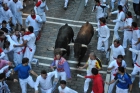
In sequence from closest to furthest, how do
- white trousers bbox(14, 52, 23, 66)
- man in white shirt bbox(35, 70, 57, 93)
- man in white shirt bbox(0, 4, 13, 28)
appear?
1. man in white shirt bbox(35, 70, 57, 93)
2. white trousers bbox(14, 52, 23, 66)
3. man in white shirt bbox(0, 4, 13, 28)

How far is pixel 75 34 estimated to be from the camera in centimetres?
1631

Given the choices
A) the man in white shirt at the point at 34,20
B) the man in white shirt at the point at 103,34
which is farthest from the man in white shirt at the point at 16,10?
the man in white shirt at the point at 103,34

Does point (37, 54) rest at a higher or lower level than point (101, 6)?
lower

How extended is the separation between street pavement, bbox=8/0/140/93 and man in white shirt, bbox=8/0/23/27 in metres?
1.36

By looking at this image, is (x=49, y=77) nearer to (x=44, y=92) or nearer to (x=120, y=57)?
(x=44, y=92)

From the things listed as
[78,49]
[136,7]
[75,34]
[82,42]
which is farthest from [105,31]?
[136,7]

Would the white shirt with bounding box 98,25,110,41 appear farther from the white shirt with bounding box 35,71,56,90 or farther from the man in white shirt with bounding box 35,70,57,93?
the white shirt with bounding box 35,71,56,90

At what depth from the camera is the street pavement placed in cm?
1320

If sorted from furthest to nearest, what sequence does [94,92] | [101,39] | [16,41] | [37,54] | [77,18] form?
[77,18]
[37,54]
[101,39]
[16,41]
[94,92]

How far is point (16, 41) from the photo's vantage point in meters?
13.0

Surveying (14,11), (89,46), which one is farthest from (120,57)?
(14,11)

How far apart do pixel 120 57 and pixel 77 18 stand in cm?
675

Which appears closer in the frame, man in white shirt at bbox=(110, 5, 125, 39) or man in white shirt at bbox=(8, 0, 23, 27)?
man in white shirt at bbox=(110, 5, 125, 39)

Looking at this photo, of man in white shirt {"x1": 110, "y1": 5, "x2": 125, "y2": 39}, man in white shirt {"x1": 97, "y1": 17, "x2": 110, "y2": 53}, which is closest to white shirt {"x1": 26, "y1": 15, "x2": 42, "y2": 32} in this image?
man in white shirt {"x1": 97, "y1": 17, "x2": 110, "y2": 53}
